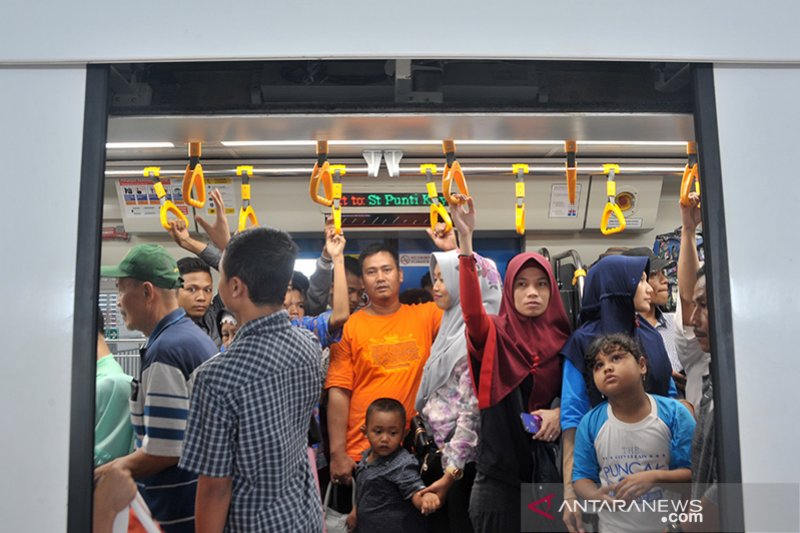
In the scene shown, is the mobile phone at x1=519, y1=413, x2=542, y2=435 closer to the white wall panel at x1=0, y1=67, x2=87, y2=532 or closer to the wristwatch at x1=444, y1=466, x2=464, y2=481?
the wristwatch at x1=444, y1=466, x2=464, y2=481

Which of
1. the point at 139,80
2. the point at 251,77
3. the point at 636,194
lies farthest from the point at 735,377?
the point at 636,194

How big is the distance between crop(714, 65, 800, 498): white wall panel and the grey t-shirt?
1569 millimetres

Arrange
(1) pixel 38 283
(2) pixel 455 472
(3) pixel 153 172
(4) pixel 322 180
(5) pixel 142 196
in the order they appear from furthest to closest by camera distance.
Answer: (2) pixel 455 472 < (5) pixel 142 196 < (3) pixel 153 172 < (4) pixel 322 180 < (1) pixel 38 283

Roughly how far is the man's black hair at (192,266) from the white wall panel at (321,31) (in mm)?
1159

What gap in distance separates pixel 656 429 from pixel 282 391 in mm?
1227

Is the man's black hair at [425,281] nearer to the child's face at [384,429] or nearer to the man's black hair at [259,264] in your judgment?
the child's face at [384,429]

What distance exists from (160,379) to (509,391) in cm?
131

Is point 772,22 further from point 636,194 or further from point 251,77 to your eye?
point 636,194

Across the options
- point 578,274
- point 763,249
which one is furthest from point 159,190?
point 578,274

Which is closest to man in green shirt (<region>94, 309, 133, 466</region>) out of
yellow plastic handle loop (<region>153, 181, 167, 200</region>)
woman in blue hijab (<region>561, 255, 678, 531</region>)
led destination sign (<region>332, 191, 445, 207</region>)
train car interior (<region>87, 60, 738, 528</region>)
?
train car interior (<region>87, 60, 738, 528</region>)

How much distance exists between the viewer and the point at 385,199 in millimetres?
3465

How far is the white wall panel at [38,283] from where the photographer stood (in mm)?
1517

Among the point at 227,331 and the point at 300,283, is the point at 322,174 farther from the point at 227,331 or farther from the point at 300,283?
the point at 227,331

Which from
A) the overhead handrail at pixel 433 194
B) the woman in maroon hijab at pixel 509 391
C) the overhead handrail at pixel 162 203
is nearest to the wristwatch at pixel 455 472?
the woman in maroon hijab at pixel 509 391
